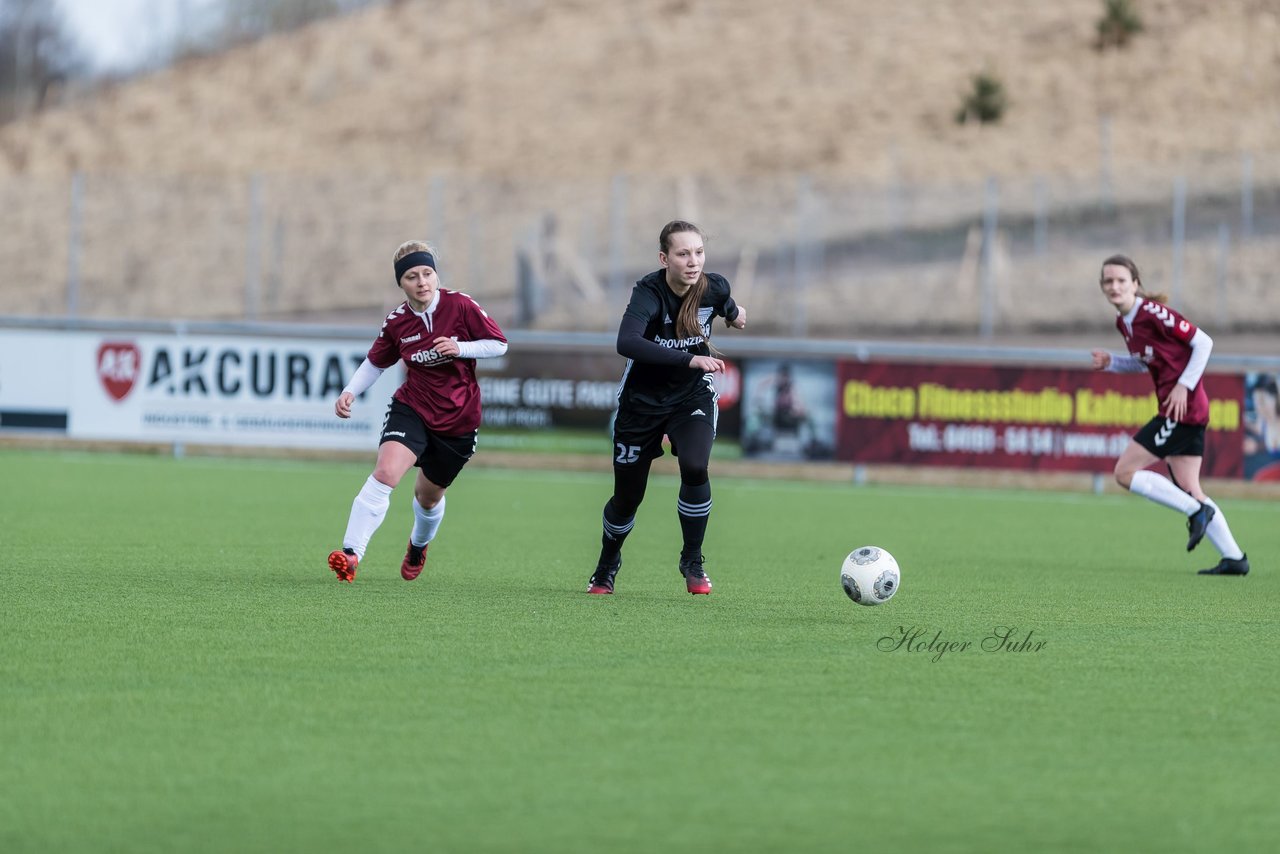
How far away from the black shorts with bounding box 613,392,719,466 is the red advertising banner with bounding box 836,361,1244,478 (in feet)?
33.8

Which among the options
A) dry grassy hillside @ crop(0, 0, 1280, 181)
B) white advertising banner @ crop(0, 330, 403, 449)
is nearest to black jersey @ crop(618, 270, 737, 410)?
white advertising banner @ crop(0, 330, 403, 449)

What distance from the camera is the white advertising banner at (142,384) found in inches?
789

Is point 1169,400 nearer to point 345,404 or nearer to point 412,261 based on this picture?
point 412,261

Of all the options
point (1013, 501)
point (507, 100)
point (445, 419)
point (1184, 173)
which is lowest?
point (1013, 501)

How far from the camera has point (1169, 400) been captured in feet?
36.1

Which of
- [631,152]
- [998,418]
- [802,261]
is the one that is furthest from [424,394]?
[631,152]

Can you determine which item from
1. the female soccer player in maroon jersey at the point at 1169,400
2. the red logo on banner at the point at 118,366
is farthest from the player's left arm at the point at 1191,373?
the red logo on banner at the point at 118,366

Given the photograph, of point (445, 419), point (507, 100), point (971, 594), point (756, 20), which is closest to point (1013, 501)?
point (971, 594)

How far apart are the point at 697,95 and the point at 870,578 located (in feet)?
167

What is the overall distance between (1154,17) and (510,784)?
187 ft

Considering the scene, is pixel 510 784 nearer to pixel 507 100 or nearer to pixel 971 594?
pixel 971 594

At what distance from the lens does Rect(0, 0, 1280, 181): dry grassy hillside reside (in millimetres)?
51562

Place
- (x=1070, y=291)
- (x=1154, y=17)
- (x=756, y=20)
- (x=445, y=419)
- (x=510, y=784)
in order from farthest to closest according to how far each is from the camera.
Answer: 1. (x=756, y=20)
2. (x=1154, y=17)
3. (x=1070, y=291)
4. (x=445, y=419)
5. (x=510, y=784)

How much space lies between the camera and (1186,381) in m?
10.9
